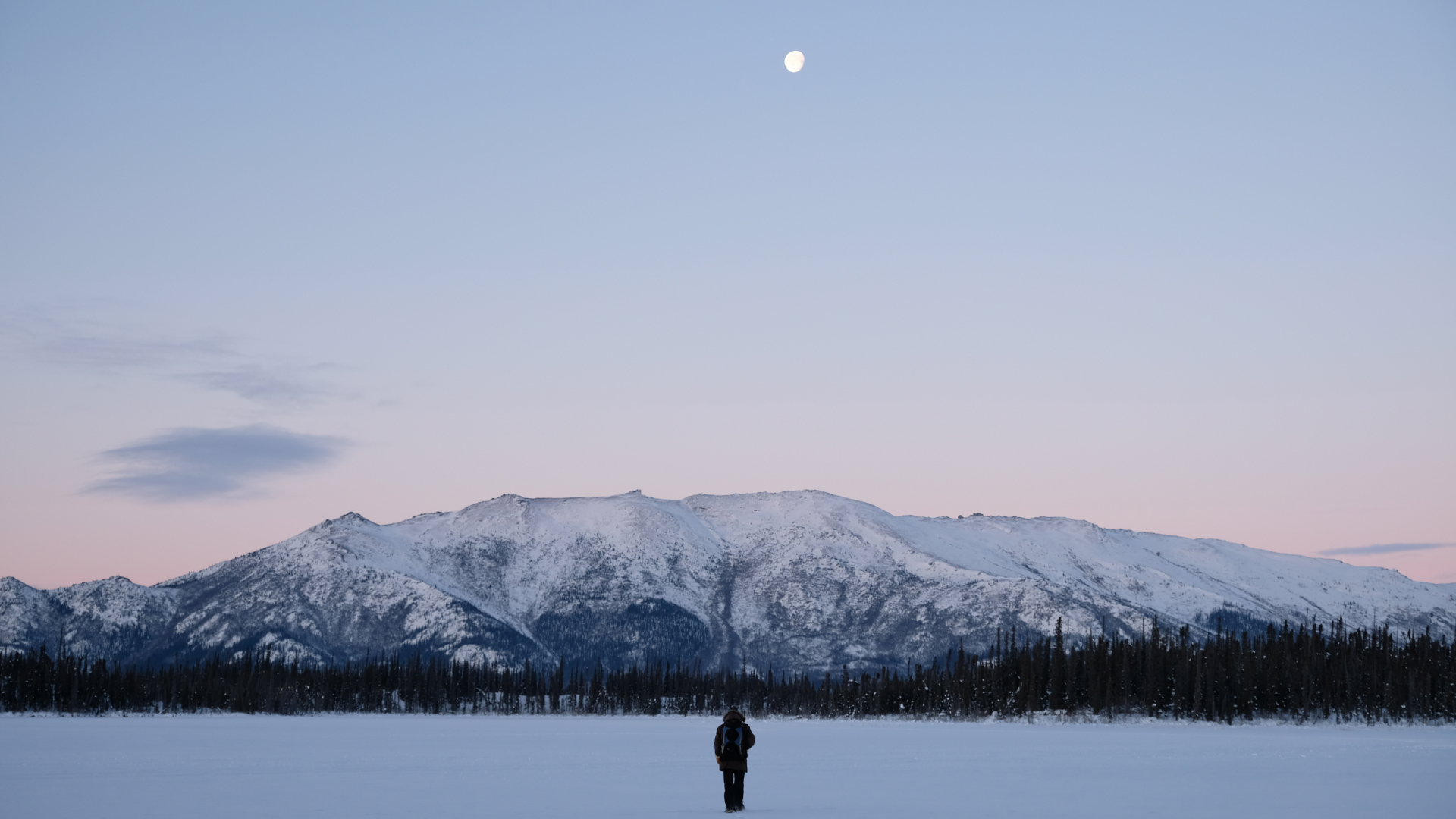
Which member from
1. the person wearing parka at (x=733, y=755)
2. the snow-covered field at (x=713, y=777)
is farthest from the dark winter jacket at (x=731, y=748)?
the snow-covered field at (x=713, y=777)

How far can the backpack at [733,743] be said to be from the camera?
118ft

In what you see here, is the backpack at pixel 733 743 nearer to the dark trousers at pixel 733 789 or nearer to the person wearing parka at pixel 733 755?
the person wearing parka at pixel 733 755

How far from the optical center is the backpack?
1411 inches

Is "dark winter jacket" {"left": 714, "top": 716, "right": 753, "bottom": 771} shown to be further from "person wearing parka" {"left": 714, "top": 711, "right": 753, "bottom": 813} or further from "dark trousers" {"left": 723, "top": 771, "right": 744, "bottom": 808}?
"dark trousers" {"left": 723, "top": 771, "right": 744, "bottom": 808}

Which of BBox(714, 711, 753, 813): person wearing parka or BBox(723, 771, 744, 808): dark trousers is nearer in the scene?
BBox(714, 711, 753, 813): person wearing parka

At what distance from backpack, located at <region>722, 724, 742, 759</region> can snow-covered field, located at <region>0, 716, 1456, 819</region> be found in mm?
1894

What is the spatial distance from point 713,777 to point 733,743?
17.5m

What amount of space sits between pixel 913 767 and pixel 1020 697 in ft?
382

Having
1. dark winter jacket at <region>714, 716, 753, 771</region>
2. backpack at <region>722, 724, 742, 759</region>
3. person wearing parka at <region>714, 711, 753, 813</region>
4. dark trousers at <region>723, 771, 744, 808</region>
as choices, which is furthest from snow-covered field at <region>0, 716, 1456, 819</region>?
backpack at <region>722, 724, 742, 759</region>

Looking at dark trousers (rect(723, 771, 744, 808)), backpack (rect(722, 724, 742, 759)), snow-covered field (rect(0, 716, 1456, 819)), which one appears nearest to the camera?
backpack (rect(722, 724, 742, 759))

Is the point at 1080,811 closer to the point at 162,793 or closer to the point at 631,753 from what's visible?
the point at 162,793

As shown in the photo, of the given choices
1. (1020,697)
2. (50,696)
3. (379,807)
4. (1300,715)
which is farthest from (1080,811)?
(50,696)

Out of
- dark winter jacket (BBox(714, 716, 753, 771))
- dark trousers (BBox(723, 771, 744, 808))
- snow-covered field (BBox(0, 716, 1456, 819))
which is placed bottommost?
snow-covered field (BBox(0, 716, 1456, 819))

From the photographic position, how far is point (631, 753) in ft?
251
